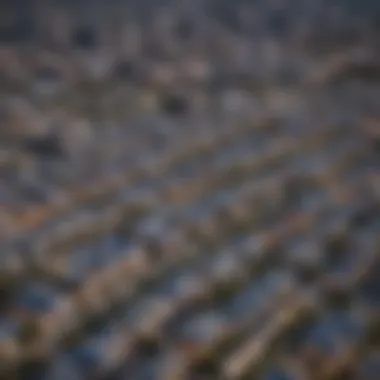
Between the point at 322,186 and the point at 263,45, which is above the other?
the point at 263,45

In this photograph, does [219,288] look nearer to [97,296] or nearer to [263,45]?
[97,296]

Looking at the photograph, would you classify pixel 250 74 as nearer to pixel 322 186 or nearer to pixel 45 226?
pixel 322 186

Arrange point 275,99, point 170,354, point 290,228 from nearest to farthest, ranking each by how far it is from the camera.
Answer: point 170,354 → point 290,228 → point 275,99

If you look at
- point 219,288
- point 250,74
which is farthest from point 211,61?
point 219,288

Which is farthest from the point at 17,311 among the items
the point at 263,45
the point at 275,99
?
the point at 263,45

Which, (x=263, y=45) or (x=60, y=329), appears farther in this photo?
(x=263, y=45)

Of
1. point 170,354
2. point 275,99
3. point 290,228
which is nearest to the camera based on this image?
point 170,354

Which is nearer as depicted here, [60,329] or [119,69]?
[60,329]

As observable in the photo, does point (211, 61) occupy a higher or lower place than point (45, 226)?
higher
